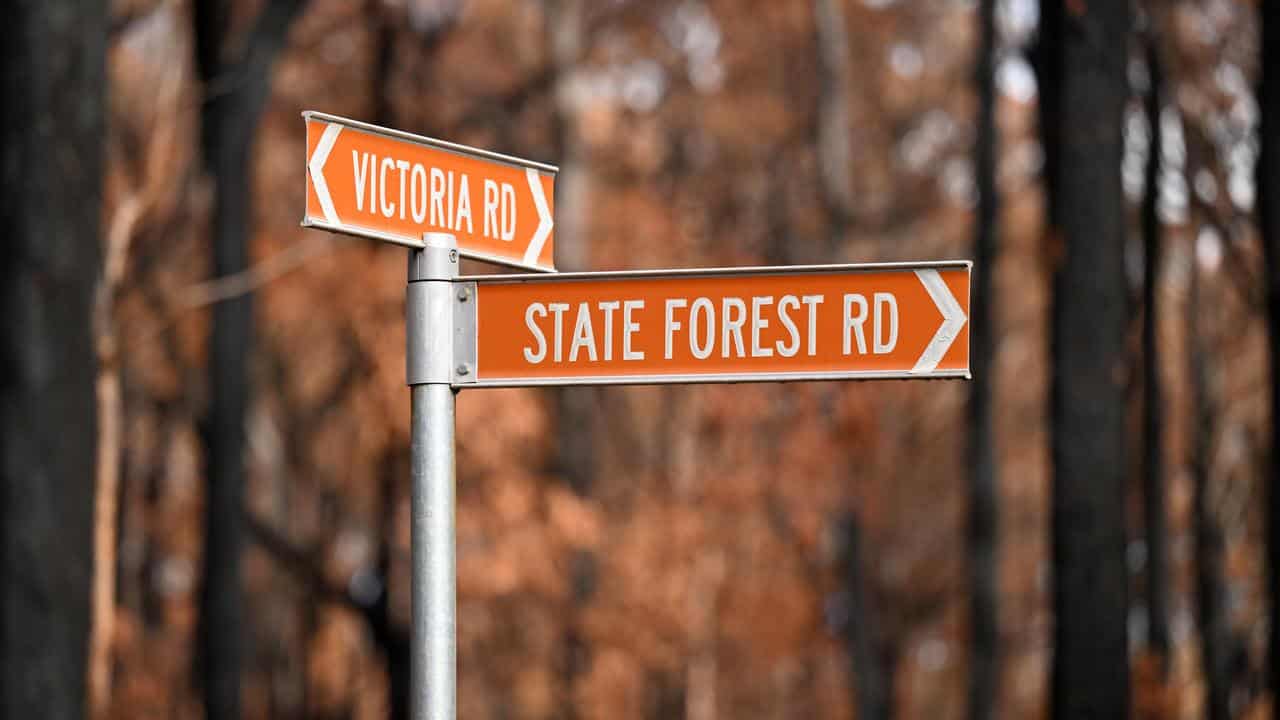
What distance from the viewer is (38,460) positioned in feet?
23.3

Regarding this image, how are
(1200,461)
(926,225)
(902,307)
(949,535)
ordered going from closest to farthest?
(902,307) < (1200,461) < (926,225) < (949,535)

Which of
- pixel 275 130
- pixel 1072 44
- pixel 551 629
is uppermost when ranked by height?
pixel 275 130

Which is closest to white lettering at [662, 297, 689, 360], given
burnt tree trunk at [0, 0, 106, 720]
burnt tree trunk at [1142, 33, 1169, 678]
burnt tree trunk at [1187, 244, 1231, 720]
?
burnt tree trunk at [0, 0, 106, 720]

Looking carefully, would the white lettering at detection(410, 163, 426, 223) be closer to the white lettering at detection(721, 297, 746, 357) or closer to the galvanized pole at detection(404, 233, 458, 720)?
the galvanized pole at detection(404, 233, 458, 720)

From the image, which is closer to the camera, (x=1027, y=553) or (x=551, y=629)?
(x=551, y=629)

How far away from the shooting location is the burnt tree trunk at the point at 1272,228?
16328mm

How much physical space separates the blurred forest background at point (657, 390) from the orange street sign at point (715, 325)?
11.7 feet

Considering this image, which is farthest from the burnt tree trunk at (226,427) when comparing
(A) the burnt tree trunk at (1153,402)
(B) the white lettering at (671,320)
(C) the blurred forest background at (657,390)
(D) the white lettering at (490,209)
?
(B) the white lettering at (671,320)

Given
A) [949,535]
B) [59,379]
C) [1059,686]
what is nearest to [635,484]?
[949,535]

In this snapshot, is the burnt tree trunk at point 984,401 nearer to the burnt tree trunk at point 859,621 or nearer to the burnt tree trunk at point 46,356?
the burnt tree trunk at point 859,621

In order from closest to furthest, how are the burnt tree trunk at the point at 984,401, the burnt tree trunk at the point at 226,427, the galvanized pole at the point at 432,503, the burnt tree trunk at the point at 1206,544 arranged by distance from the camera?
the galvanized pole at the point at 432,503
the burnt tree trunk at the point at 226,427
the burnt tree trunk at the point at 984,401
the burnt tree trunk at the point at 1206,544

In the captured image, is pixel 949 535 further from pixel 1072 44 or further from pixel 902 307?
pixel 902 307

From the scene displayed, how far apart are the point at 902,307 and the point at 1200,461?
2307 cm

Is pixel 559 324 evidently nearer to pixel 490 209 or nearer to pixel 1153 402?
pixel 490 209
